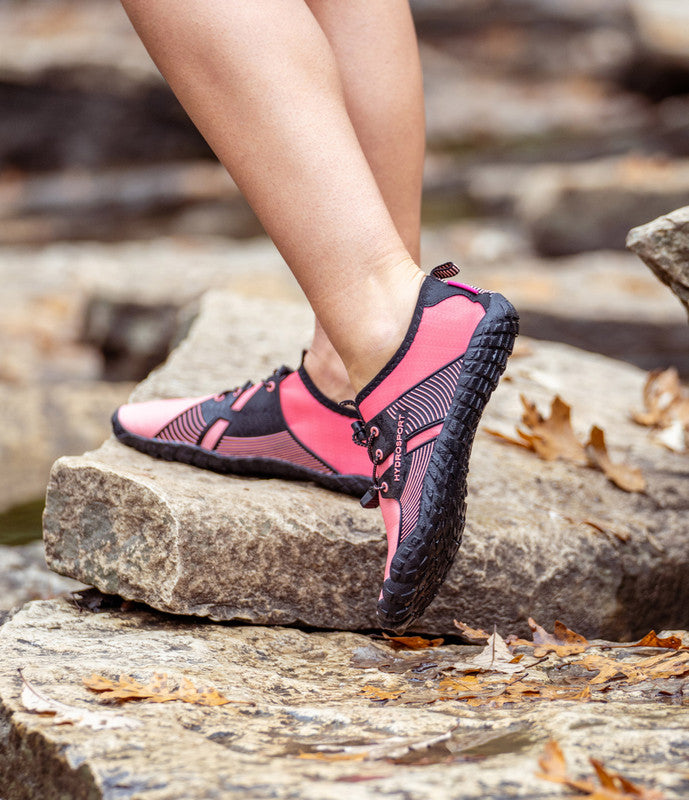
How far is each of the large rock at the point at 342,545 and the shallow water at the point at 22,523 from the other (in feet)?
2.96

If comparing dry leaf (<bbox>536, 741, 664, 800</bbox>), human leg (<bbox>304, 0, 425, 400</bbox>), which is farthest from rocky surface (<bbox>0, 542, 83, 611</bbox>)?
dry leaf (<bbox>536, 741, 664, 800</bbox>)

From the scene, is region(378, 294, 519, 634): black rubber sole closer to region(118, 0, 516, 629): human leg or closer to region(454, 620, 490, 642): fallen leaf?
region(118, 0, 516, 629): human leg

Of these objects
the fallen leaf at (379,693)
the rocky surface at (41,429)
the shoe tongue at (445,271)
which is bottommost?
the rocky surface at (41,429)

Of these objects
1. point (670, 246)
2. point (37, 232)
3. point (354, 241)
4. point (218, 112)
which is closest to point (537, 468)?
point (670, 246)

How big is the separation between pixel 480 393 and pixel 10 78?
12.2 metres

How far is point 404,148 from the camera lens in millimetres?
1708

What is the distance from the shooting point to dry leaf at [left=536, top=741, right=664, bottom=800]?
0.85m

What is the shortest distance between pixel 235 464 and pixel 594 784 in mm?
1027

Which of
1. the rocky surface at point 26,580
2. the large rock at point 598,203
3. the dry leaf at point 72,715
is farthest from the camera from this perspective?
the large rock at point 598,203

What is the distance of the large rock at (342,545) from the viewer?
1.54 meters

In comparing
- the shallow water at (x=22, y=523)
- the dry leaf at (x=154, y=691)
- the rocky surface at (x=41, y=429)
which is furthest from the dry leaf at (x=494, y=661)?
the rocky surface at (x=41, y=429)

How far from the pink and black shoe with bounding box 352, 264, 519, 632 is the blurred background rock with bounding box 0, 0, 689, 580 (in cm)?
181

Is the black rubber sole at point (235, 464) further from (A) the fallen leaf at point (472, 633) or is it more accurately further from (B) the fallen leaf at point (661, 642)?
(B) the fallen leaf at point (661, 642)

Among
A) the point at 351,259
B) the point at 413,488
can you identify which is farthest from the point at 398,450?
the point at 351,259
